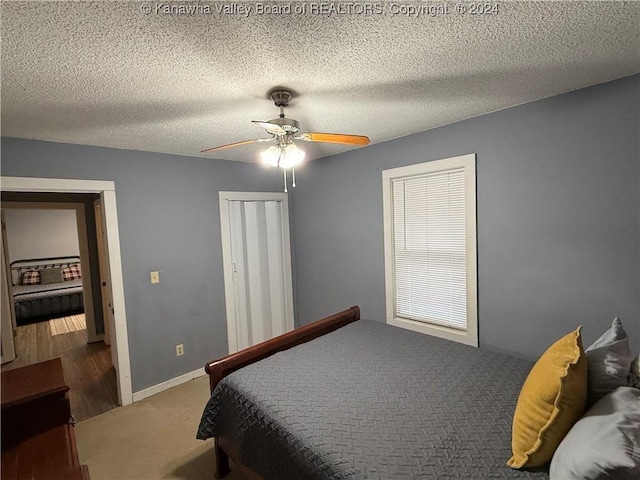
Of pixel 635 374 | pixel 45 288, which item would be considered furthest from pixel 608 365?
pixel 45 288

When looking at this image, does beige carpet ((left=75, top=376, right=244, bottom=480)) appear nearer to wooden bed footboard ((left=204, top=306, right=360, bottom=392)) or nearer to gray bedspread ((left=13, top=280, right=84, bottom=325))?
wooden bed footboard ((left=204, top=306, right=360, bottom=392))

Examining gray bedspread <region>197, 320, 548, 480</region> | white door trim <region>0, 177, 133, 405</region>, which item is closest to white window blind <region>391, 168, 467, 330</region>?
gray bedspread <region>197, 320, 548, 480</region>

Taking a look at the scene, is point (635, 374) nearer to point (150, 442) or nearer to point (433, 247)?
point (433, 247)

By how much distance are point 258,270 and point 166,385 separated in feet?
5.08

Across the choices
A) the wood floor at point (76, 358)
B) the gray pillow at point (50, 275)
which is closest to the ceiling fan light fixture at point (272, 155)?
the wood floor at point (76, 358)

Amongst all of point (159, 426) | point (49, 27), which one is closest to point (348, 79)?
point (49, 27)

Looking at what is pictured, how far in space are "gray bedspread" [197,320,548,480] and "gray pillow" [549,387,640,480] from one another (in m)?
0.21

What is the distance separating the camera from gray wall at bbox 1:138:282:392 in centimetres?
280

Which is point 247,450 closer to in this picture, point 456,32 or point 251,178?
point 456,32

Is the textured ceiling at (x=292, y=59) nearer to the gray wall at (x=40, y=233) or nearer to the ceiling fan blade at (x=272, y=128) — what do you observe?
the ceiling fan blade at (x=272, y=128)

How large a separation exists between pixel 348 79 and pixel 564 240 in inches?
69.9

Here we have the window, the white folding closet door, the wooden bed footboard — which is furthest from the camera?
the white folding closet door

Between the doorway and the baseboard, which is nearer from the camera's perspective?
the baseboard

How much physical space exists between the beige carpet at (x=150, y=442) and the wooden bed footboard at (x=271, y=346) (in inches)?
25.4
